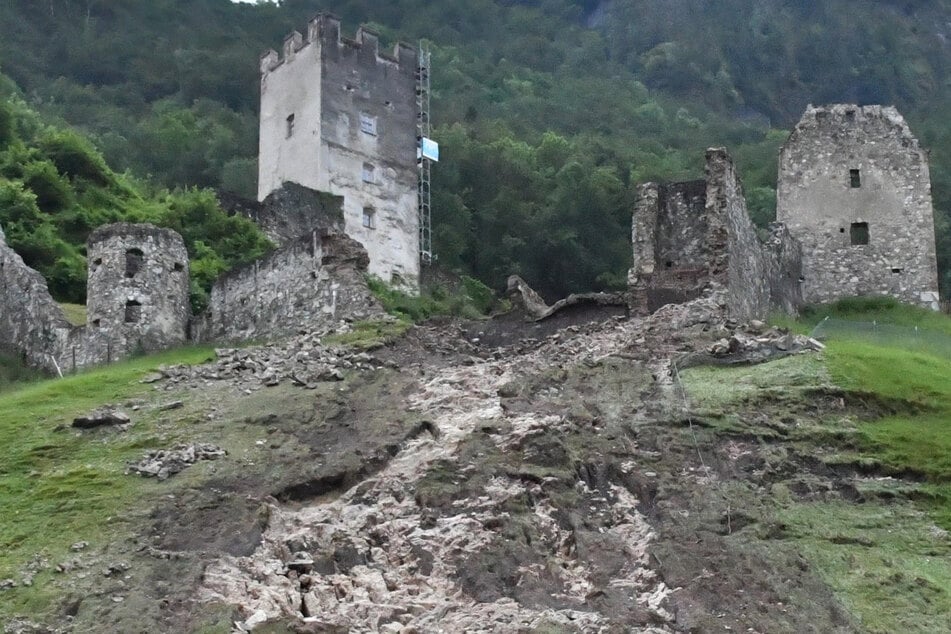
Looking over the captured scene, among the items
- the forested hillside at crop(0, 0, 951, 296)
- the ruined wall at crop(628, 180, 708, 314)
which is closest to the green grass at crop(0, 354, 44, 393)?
the ruined wall at crop(628, 180, 708, 314)

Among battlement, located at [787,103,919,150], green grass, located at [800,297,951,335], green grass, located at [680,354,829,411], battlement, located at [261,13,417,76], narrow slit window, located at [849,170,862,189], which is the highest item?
battlement, located at [261,13,417,76]

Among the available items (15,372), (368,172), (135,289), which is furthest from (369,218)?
(15,372)

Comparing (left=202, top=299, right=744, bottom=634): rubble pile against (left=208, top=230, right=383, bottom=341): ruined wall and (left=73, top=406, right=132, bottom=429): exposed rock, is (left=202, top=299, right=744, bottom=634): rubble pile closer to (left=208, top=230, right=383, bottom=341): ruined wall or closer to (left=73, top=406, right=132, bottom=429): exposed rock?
(left=73, top=406, right=132, bottom=429): exposed rock

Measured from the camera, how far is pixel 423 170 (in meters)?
53.9

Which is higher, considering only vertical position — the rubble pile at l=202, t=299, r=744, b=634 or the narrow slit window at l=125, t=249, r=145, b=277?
the narrow slit window at l=125, t=249, r=145, b=277

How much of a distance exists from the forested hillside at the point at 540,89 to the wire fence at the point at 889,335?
15910 mm

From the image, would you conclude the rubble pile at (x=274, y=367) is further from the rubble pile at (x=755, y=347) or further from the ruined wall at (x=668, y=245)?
the ruined wall at (x=668, y=245)

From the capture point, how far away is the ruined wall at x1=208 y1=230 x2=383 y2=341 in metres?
34.2

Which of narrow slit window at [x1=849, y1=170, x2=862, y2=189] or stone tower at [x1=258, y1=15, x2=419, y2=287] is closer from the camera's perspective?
narrow slit window at [x1=849, y1=170, x2=862, y2=189]

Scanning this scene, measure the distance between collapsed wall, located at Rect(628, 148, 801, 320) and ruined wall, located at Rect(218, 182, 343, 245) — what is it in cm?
1304

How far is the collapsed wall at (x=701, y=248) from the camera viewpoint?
109 feet

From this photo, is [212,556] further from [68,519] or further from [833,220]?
[833,220]

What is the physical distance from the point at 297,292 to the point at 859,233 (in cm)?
1386

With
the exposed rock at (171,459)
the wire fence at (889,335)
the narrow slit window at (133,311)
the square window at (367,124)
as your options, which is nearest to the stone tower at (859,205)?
the wire fence at (889,335)
